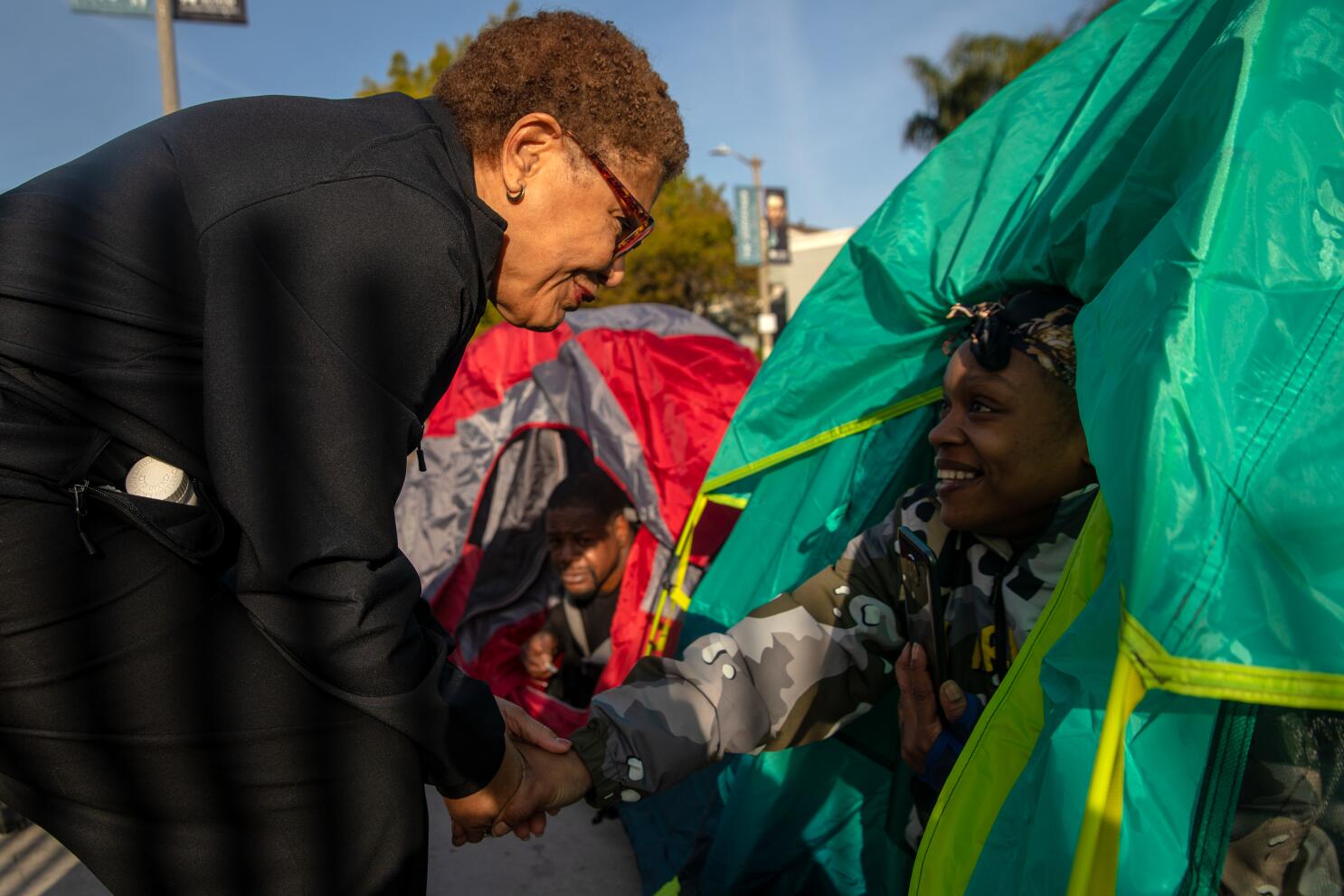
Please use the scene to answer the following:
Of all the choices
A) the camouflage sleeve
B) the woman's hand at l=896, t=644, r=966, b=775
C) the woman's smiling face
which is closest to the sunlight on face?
the woman's smiling face

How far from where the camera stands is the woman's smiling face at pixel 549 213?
4.54ft

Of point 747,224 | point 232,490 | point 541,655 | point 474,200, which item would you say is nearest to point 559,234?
point 474,200

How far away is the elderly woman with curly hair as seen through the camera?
1116mm

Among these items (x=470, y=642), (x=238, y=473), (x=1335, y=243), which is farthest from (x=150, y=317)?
(x=470, y=642)

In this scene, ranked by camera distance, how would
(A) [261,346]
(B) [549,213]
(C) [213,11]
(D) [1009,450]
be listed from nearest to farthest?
1. (A) [261,346]
2. (B) [549,213]
3. (D) [1009,450]
4. (C) [213,11]

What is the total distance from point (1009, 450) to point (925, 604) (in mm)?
→ 348

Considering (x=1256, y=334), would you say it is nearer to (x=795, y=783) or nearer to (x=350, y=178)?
(x=350, y=178)

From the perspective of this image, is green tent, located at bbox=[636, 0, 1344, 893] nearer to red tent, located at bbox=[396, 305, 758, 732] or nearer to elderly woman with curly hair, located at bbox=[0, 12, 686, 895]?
elderly woman with curly hair, located at bbox=[0, 12, 686, 895]

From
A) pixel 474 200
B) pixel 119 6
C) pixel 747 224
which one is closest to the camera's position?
pixel 474 200

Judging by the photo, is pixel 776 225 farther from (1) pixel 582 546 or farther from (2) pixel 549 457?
(1) pixel 582 546

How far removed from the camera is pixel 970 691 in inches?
76.4

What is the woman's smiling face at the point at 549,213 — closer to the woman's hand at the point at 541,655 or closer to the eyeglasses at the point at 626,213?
the eyeglasses at the point at 626,213

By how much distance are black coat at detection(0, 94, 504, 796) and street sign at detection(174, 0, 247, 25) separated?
393cm

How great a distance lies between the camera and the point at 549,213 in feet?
4.66
